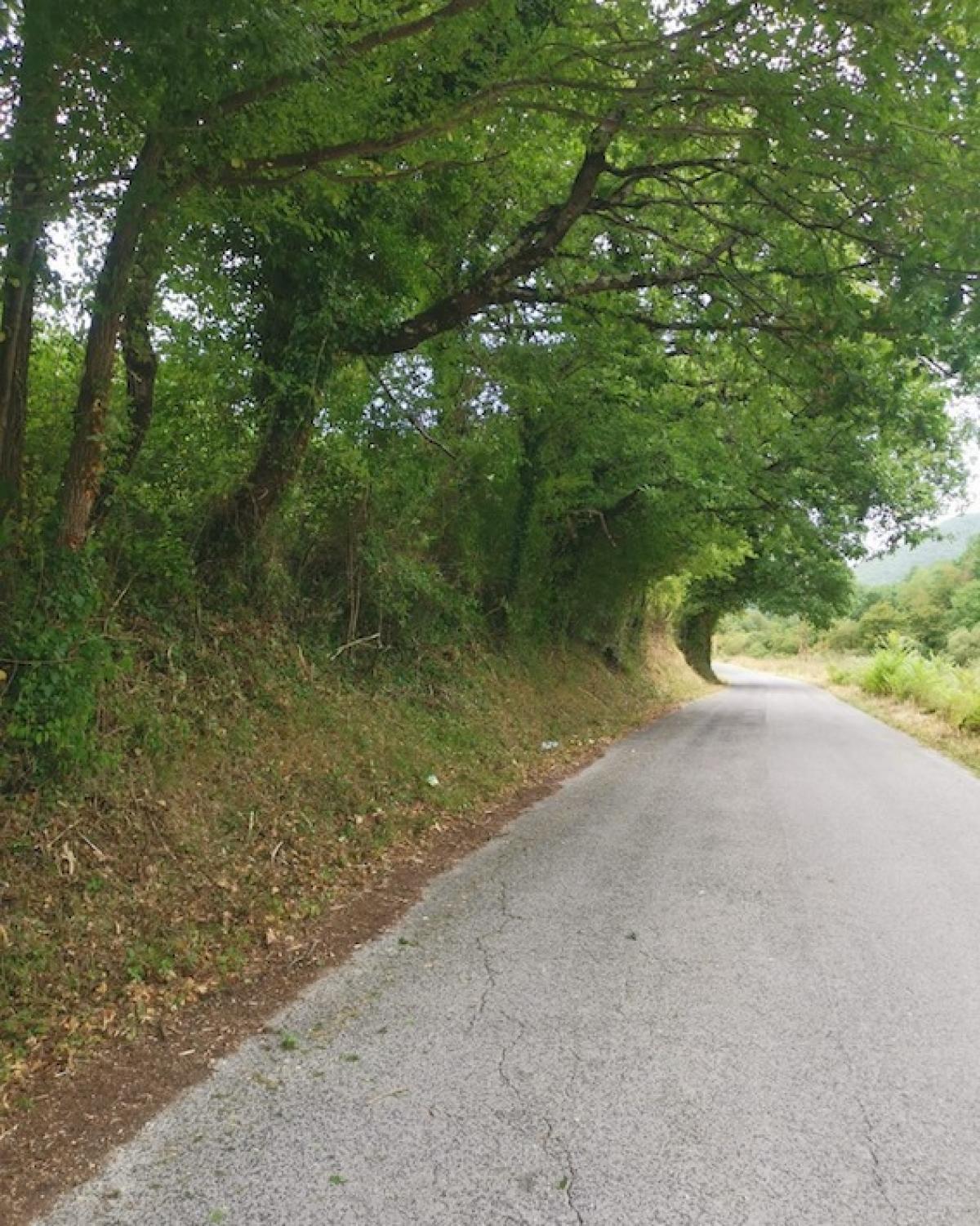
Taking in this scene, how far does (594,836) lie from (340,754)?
94.5 inches


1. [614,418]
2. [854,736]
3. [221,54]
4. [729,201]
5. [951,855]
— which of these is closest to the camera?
[221,54]

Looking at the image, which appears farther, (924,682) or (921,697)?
(924,682)

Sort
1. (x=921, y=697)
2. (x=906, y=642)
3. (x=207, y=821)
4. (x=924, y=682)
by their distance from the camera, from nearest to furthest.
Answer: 1. (x=207, y=821)
2. (x=921, y=697)
3. (x=924, y=682)
4. (x=906, y=642)

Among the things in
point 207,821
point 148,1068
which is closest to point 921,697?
point 207,821

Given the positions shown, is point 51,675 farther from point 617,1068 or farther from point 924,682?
point 924,682

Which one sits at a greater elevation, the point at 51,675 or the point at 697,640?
the point at 51,675

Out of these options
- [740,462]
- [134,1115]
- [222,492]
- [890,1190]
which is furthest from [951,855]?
[740,462]

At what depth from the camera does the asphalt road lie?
8.77 ft

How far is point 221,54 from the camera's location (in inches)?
153

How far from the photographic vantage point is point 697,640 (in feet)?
127

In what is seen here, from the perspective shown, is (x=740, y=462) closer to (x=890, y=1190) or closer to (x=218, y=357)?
(x=218, y=357)

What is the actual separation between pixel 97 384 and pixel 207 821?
2895mm

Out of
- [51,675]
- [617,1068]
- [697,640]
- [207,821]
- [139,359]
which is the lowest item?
[617,1068]

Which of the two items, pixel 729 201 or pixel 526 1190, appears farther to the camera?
pixel 729 201
